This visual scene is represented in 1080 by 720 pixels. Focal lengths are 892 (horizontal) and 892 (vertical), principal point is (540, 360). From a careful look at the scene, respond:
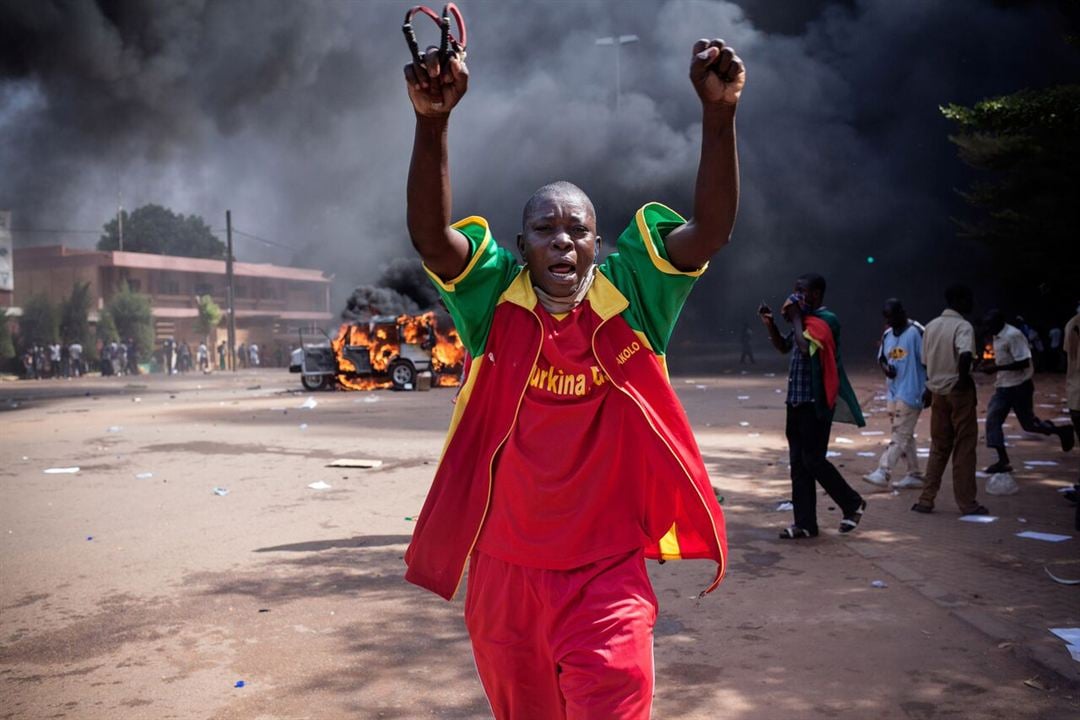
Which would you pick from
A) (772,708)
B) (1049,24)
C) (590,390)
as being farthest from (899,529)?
(1049,24)

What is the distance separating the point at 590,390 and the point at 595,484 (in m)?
0.26

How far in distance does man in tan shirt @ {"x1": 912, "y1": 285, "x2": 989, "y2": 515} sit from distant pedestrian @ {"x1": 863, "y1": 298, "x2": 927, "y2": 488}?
0.83m

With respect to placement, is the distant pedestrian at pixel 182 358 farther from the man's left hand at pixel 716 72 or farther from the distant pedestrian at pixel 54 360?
the man's left hand at pixel 716 72

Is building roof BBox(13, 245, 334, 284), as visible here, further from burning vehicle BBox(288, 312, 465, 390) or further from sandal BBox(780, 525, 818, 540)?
sandal BBox(780, 525, 818, 540)

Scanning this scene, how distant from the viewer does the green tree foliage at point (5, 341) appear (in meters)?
38.2

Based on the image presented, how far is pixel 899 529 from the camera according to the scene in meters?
6.82

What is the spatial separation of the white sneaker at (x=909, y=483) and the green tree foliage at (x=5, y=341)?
39590 mm

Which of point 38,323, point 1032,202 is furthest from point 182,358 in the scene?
point 1032,202

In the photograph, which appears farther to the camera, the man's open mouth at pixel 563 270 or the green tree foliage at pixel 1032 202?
the green tree foliage at pixel 1032 202

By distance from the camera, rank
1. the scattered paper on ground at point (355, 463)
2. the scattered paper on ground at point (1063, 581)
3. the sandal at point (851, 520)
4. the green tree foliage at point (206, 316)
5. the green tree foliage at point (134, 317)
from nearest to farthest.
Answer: the scattered paper on ground at point (1063, 581) < the sandal at point (851, 520) < the scattered paper on ground at point (355, 463) < the green tree foliage at point (134, 317) < the green tree foliage at point (206, 316)

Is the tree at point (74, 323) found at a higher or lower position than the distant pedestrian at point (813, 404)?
higher

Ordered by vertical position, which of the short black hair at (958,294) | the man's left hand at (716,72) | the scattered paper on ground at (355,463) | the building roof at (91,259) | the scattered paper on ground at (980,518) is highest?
the building roof at (91,259)

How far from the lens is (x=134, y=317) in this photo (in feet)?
146

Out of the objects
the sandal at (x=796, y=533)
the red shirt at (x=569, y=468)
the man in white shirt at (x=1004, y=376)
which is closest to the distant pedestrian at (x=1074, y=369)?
the man in white shirt at (x=1004, y=376)
